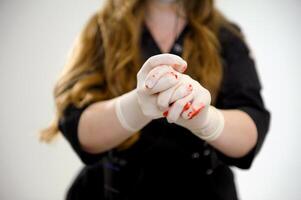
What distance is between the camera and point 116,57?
65cm

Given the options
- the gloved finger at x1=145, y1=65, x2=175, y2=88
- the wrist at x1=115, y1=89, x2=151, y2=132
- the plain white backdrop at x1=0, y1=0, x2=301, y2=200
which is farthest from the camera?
the plain white backdrop at x1=0, y1=0, x2=301, y2=200

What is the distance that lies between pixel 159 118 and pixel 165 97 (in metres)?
0.21

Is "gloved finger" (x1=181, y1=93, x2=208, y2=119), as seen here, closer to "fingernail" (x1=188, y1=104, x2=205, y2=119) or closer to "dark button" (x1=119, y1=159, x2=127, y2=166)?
"fingernail" (x1=188, y1=104, x2=205, y2=119)

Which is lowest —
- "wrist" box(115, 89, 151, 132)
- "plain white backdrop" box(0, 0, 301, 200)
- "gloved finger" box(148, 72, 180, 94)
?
"plain white backdrop" box(0, 0, 301, 200)

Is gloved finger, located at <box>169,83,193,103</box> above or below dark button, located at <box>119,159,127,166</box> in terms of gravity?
above

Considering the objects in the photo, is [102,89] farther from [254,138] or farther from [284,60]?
[284,60]

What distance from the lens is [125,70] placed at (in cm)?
65

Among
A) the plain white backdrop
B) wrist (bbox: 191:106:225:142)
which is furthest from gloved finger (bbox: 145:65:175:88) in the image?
the plain white backdrop

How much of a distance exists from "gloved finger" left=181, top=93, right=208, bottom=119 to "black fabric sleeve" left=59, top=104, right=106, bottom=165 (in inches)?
10.3

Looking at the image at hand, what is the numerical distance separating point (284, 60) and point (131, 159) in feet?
2.08

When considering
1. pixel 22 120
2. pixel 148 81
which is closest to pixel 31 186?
pixel 22 120

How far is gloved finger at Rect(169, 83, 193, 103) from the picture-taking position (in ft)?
1.30

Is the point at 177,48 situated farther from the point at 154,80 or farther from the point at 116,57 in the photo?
the point at 154,80

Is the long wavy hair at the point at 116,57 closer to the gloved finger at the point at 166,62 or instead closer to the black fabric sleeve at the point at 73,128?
the black fabric sleeve at the point at 73,128
